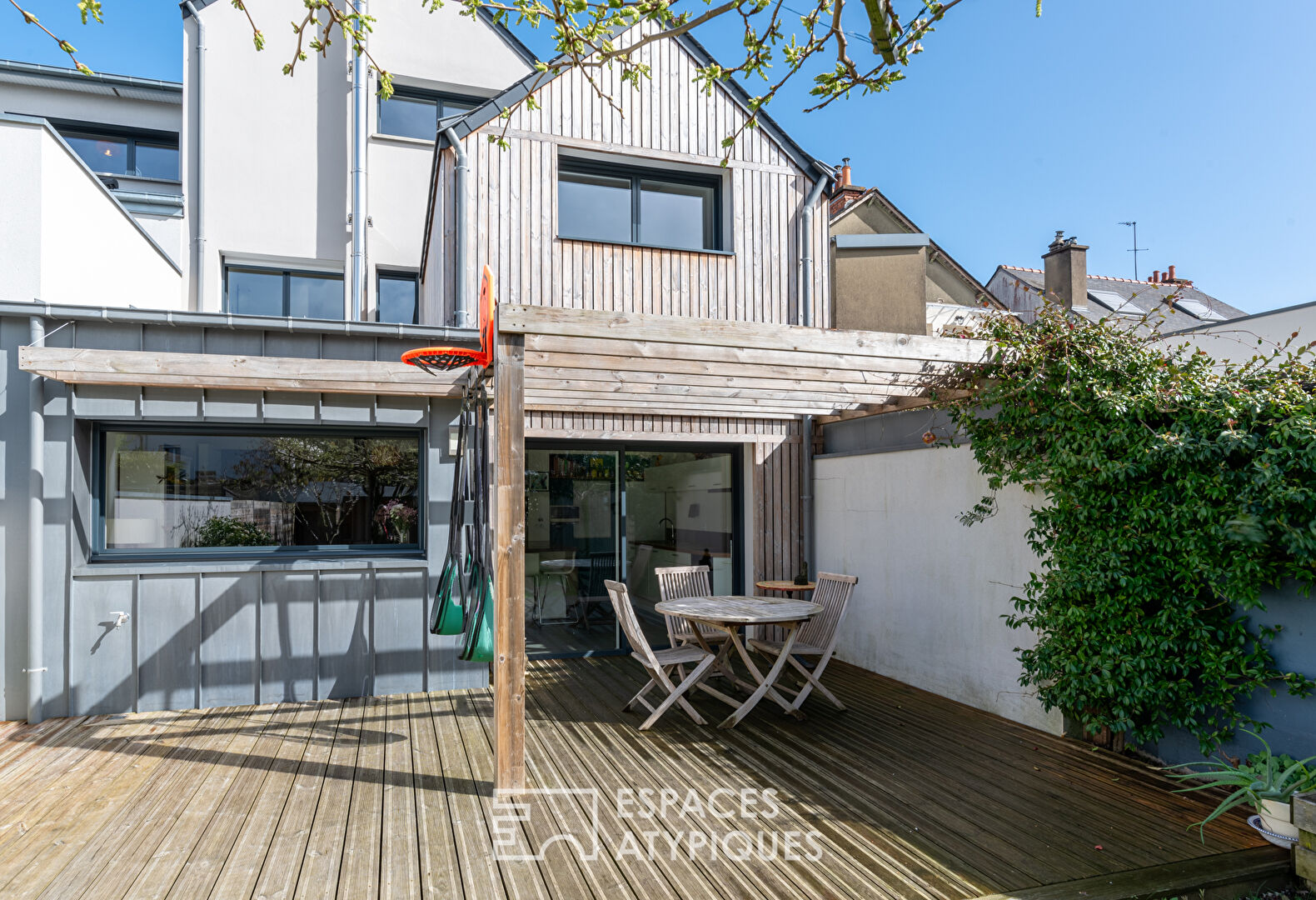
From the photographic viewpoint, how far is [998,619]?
208 inches

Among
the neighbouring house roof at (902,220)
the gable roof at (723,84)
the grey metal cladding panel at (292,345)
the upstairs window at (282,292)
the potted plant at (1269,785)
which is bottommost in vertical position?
the potted plant at (1269,785)

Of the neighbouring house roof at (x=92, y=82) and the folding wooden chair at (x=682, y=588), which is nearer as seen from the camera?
the folding wooden chair at (x=682, y=588)

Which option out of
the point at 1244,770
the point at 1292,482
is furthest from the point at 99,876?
the point at 1292,482

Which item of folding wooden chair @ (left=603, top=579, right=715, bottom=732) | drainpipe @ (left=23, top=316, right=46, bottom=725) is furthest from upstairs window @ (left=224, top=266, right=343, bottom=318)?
A: folding wooden chair @ (left=603, top=579, right=715, bottom=732)

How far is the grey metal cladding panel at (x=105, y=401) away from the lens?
5.04m

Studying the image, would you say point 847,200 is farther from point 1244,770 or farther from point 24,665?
point 24,665

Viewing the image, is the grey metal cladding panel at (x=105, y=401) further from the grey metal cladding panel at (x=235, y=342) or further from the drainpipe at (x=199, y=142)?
the drainpipe at (x=199, y=142)

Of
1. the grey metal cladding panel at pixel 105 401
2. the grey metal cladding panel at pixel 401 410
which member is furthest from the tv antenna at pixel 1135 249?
the grey metal cladding panel at pixel 105 401

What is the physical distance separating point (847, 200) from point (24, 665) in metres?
13.1

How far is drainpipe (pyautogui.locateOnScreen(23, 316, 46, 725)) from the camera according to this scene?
4.91m

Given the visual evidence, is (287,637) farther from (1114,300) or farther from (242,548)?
(1114,300)

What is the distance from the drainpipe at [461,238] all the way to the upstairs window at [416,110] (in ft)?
14.2

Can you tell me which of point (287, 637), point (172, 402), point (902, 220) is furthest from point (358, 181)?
point (902, 220)

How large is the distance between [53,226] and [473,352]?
3499 mm
